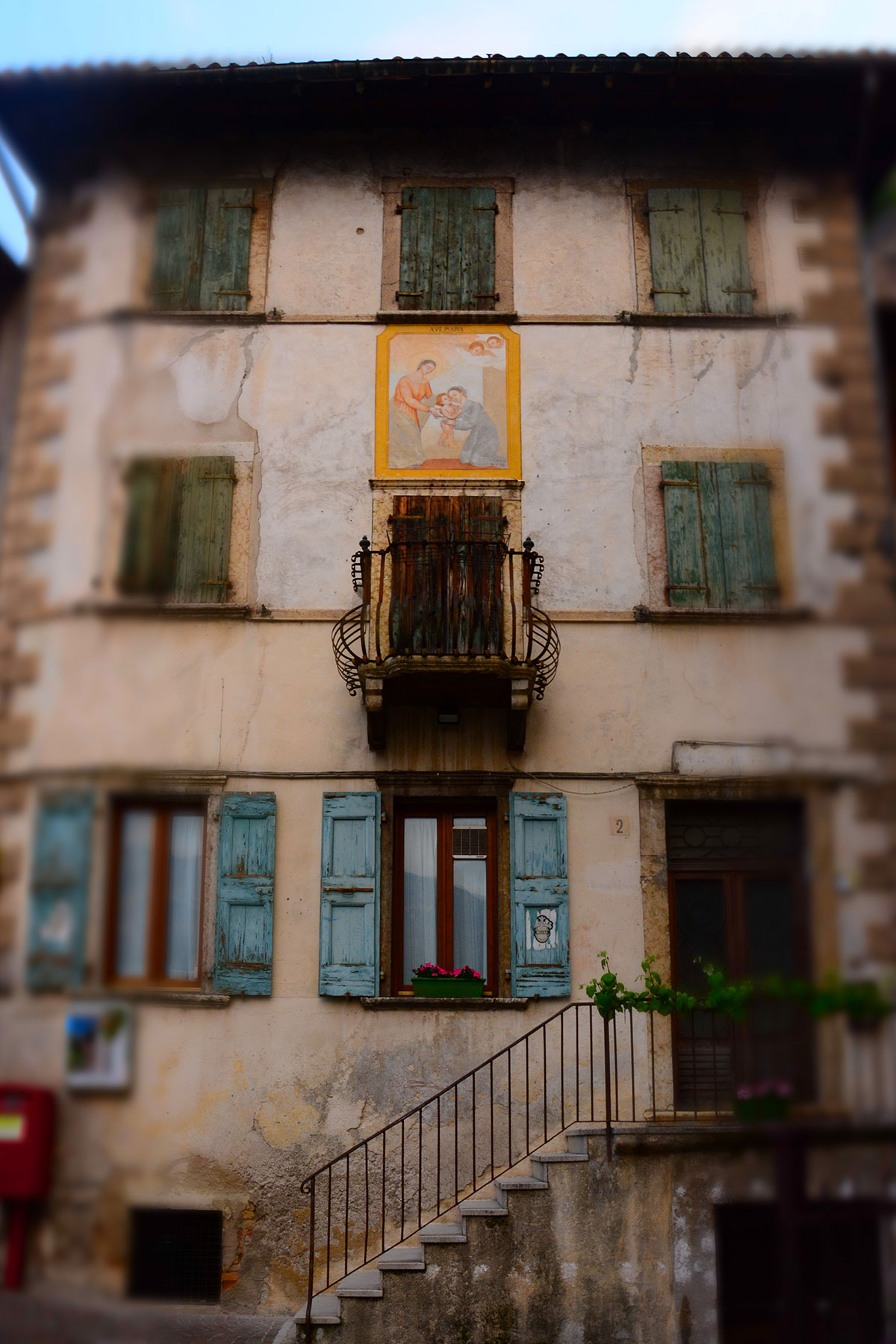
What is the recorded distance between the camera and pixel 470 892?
898 cm

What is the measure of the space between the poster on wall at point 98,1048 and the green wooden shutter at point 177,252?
2.59 feet

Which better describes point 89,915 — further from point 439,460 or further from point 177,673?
point 439,460

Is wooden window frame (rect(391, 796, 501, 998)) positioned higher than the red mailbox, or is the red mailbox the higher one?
wooden window frame (rect(391, 796, 501, 998))

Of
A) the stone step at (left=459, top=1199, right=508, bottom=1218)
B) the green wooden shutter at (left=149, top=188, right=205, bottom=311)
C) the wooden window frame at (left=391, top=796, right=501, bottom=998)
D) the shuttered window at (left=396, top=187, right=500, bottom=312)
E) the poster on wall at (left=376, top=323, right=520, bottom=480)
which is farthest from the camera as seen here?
the shuttered window at (left=396, top=187, right=500, bottom=312)

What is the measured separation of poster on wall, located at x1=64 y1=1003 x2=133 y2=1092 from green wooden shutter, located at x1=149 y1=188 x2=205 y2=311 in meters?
0.79

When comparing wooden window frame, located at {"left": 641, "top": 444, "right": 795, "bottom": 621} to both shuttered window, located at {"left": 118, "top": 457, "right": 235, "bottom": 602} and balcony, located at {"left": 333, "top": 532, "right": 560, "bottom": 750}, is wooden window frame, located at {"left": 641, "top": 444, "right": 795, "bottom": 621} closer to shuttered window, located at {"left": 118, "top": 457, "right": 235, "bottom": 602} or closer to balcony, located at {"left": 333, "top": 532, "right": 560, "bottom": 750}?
shuttered window, located at {"left": 118, "top": 457, "right": 235, "bottom": 602}

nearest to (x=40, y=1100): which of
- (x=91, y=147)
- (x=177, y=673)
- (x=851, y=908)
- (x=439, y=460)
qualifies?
(x=177, y=673)

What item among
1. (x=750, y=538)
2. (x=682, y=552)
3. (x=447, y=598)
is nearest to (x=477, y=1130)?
(x=447, y=598)

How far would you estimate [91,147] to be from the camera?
141cm

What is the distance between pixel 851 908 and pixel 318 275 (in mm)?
9670

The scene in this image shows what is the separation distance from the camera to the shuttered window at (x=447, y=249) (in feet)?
32.4

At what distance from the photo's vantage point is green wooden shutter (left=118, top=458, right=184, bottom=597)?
1.20m

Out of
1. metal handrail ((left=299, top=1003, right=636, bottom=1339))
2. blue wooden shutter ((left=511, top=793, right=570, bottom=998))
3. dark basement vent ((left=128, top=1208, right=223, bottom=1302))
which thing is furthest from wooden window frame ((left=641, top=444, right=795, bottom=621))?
blue wooden shutter ((left=511, top=793, right=570, bottom=998))

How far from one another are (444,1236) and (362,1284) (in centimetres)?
57
